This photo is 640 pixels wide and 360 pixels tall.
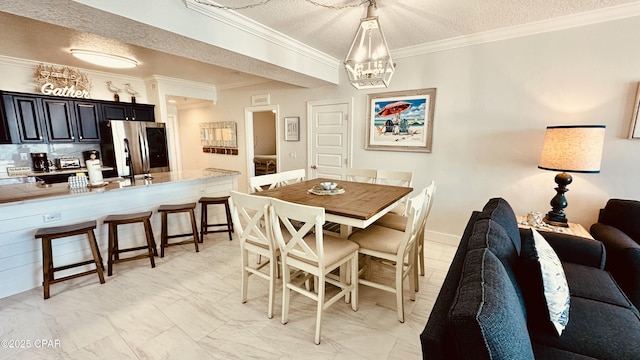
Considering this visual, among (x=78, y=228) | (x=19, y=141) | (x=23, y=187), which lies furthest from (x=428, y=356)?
(x=19, y=141)

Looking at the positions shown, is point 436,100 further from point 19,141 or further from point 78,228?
point 19,141

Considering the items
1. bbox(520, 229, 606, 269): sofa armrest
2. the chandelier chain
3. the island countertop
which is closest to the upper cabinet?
the island countertop

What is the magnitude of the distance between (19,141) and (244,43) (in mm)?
4163

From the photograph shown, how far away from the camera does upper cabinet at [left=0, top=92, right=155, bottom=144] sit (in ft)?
12.8

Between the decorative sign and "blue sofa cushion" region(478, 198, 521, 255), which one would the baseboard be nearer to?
"blue sofa cushion" region(478, 198, 521, 255)

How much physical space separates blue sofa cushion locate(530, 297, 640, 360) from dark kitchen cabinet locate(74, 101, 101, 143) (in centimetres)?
633

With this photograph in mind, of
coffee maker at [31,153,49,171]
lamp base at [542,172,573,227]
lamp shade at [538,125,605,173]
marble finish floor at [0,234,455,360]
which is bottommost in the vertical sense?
marble finish floor at [0,234,455,360]

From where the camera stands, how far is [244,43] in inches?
105

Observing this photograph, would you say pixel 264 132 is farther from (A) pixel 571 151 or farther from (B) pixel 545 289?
(B) pixel 545 289

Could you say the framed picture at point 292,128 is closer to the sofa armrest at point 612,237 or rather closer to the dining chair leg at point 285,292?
the dining chair leg at point 285,292

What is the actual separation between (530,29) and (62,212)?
5.17 meters

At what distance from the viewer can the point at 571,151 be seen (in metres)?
2.25

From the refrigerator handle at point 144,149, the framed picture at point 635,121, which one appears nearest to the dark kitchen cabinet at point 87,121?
the refrigerator handle at point 144,149

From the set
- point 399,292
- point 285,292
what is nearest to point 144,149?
point 285,292
